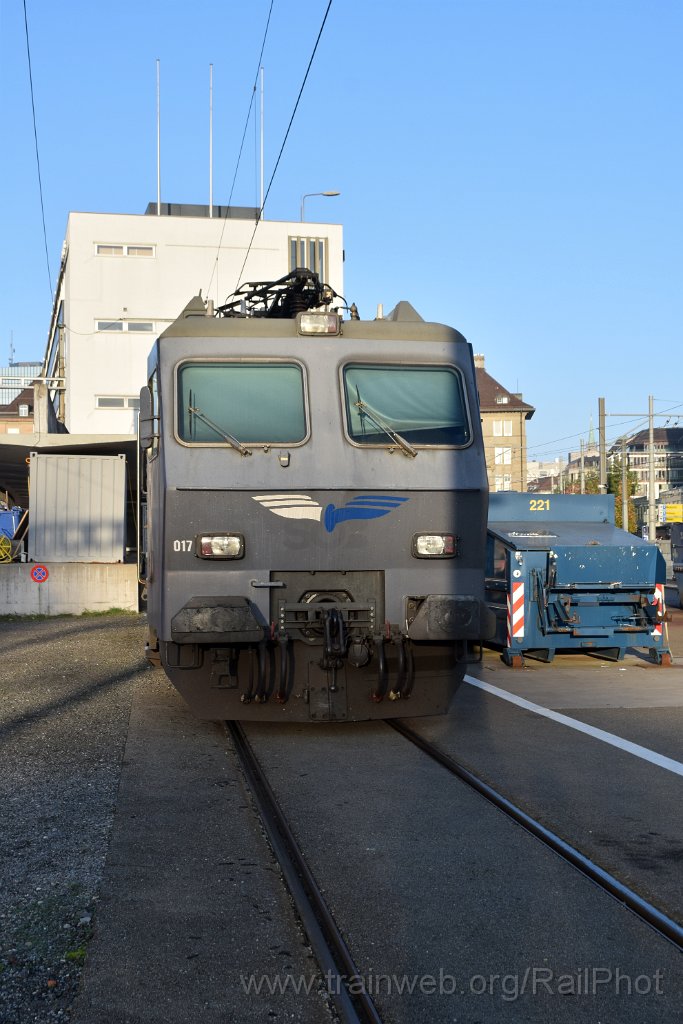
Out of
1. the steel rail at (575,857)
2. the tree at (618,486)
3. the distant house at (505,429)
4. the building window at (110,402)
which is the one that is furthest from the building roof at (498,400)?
the steel rail at (575,857)

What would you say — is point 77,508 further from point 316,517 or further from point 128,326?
point 128,326

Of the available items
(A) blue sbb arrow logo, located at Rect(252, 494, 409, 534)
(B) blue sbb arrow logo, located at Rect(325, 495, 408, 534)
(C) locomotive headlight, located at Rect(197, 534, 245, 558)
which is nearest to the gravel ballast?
(C) locomotive headlight, located at Rect(197, 534, 245, 558)

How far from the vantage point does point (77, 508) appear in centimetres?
2323

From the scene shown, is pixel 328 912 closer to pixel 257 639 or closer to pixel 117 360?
pixel 257 639

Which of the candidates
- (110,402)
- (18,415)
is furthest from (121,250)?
(18,415)

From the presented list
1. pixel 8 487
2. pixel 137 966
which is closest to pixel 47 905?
pixel 137 966

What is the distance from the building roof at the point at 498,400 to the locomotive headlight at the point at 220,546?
7918 cm

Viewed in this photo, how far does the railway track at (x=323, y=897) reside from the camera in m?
3.77

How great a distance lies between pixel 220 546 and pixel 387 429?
165 centimetres

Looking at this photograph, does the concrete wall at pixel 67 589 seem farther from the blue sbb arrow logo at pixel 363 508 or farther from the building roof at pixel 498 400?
the building roof at pixel 498 400

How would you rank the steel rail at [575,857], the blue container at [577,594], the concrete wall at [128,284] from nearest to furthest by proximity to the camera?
1. the steel rail at [575,857]
2. the blue container at [577,594]
3. the concrete wall at [128,284]

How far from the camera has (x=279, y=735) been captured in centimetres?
891

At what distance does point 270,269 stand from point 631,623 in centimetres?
3208

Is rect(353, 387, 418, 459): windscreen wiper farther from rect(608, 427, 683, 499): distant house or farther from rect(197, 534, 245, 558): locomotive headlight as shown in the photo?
rect(608, 427, 683, 499): distant house
